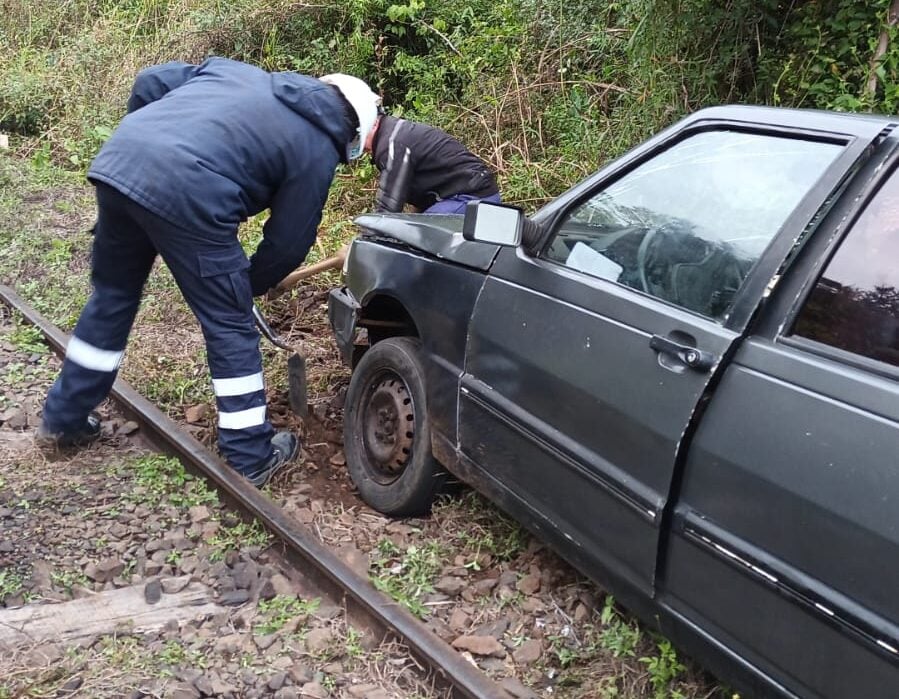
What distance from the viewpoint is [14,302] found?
234 inches

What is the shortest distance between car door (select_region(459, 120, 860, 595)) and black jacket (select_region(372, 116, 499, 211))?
252cm

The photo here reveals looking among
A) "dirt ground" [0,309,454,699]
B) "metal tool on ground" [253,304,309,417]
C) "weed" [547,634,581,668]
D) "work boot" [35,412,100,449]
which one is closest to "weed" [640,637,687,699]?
"weed" [547,634,581,668]

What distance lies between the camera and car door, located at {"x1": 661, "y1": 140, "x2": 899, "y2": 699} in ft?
6.34

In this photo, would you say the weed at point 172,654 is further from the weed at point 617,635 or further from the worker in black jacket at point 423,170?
the worker in black jacket at point 423,170

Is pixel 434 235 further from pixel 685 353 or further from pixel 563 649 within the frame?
pixel 563 649

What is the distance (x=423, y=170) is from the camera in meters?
5.68

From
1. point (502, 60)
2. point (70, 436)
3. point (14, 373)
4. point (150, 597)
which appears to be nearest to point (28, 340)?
point (14, 373)

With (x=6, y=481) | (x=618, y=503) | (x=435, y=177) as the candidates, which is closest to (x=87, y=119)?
(x=435, y=177)

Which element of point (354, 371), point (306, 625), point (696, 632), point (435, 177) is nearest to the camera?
point (696, 632)

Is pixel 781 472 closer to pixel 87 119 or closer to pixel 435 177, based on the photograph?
pixel 435 177

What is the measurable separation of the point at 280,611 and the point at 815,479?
6.54 feet

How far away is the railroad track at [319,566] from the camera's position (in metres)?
2.83

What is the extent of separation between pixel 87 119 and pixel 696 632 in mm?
10046

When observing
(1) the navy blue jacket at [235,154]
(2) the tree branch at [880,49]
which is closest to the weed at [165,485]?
(1) the navy blue jacket at [235,154]
